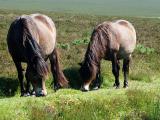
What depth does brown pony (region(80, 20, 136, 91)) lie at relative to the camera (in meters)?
14.7

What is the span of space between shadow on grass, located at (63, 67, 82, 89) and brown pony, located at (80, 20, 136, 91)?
637 millimetres

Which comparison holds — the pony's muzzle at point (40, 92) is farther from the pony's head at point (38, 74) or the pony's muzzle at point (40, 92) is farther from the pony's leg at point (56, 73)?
the pony's leg at point (56, 73)

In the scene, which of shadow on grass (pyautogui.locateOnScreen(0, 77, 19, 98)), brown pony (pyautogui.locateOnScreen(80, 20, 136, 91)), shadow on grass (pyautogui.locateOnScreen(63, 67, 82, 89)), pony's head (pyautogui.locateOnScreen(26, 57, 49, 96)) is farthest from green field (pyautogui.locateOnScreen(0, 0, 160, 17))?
pony's head (pyautogui.locateOnScreen(26, 57, 49, 96))

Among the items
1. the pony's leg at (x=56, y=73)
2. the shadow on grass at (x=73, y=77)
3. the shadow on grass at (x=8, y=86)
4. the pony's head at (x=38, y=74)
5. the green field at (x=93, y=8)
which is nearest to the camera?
the pony's head at (x=38, y=74)

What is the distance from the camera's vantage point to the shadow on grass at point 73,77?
16391 mm

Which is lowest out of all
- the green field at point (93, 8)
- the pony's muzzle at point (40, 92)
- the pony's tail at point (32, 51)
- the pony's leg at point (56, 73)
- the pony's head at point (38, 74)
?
the green field at point (93, 8)

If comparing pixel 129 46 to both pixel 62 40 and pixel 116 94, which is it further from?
pixel 62 40

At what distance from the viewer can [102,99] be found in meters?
12.2

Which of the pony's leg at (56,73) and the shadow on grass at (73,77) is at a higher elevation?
the pony's leg at (56,73)

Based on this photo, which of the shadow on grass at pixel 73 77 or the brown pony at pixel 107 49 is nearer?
the brown pony at pixel 107 49

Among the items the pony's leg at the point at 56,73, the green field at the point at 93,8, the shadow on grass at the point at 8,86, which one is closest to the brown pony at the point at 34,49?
the pony's leg at the point at 56,73

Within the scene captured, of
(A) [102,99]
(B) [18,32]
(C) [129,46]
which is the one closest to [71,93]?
(A) [102,99]

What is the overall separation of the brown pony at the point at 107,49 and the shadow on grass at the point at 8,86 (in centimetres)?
221

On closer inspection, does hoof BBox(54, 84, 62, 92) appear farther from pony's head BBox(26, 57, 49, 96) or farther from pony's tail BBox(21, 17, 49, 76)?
pony's head BBox(26, 57, 49, 96)
